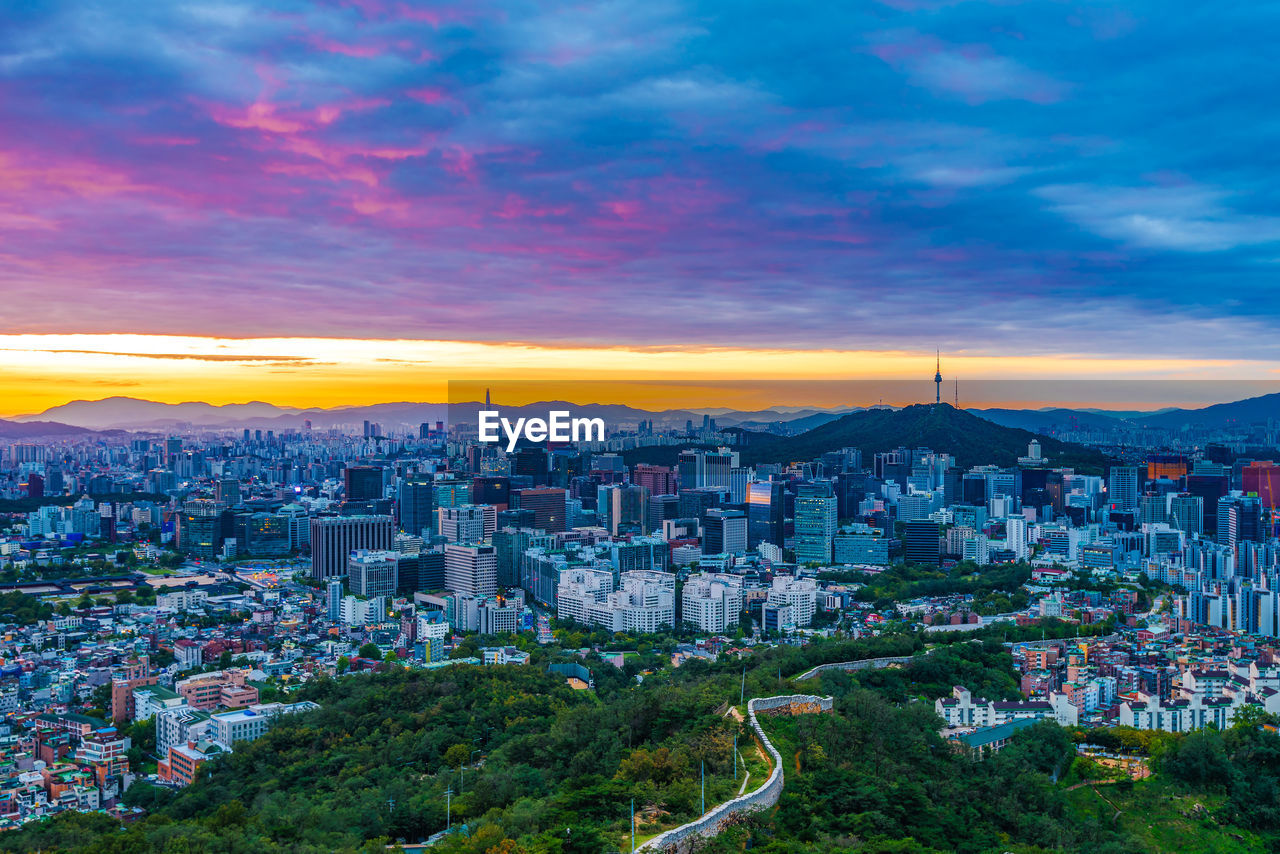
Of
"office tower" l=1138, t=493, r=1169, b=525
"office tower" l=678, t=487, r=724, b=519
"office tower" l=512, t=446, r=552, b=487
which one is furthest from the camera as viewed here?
"office tower" l=512, t=446, r=552, b=487

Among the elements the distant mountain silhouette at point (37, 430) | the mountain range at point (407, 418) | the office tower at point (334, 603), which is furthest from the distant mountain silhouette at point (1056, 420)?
the distant mountain silhouette at point (37, 430)

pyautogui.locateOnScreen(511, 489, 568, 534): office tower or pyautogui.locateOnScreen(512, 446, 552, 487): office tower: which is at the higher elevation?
pyautogui.locateOnScreen(512, 446, 552, 487): office tower

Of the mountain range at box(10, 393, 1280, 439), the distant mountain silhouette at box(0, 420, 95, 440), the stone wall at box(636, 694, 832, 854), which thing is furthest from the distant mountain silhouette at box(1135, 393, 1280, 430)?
the distant mountain silhouette at box(0, 420, 95, 440)

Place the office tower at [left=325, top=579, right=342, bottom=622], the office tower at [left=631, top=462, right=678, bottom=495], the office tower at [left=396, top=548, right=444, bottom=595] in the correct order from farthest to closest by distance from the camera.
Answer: the office tower at [left=631, top=462, right=678, bottom=495]
the office tower at [left=396, top=548, right=444, bottom=595]
the office tower at [left=325, top=579, right=342, bottom=622]

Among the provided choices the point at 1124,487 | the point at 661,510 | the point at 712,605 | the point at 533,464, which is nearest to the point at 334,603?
the point at 712,605

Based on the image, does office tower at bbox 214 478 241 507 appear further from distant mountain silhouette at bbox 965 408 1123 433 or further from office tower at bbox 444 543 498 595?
distant mountain silhouette at bbox 965 408 1123 433

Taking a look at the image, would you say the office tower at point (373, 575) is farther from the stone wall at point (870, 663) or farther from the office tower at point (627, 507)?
the stone wall at point (870, 663)

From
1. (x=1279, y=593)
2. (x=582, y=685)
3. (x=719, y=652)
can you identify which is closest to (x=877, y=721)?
(x=582, y=685)

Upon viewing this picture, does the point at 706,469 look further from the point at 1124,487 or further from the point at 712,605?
the point at 712,605
